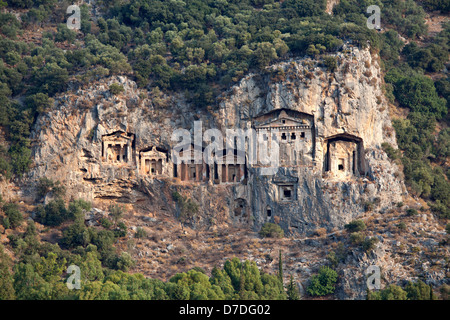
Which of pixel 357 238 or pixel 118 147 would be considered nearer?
pixel 357 238

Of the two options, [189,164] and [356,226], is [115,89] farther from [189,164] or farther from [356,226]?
[356,226]

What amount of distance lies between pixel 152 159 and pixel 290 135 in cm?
1393

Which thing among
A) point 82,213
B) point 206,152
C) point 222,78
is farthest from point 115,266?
point 222,78

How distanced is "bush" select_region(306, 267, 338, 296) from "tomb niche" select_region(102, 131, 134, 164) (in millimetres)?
23237

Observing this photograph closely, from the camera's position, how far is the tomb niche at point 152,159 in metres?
96.8

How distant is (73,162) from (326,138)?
2407cm

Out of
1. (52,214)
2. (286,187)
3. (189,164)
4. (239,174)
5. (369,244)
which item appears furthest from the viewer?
(189,164)

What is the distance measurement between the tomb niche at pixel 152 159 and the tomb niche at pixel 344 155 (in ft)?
51.7

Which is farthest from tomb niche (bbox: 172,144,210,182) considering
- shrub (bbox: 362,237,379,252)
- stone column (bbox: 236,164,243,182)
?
shrub (bbox: 362,237,379,252)

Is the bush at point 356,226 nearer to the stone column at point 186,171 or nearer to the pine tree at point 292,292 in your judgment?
the pine tree at point 292,292

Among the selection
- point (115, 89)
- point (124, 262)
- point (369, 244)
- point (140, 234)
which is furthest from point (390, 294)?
point (115, 89)

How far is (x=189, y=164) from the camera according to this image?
96.8 metres

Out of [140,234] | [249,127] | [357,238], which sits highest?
[249,127]

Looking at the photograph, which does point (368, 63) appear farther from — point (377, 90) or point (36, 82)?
point (36, 82)
